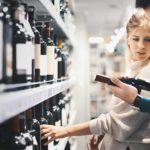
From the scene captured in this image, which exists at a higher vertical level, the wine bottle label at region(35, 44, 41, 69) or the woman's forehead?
the woman's forehead

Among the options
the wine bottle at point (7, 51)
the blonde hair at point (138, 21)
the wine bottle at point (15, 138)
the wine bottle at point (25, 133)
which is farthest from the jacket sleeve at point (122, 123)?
the wine bottle at point (7, 51)

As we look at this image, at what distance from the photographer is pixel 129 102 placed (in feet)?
5.67

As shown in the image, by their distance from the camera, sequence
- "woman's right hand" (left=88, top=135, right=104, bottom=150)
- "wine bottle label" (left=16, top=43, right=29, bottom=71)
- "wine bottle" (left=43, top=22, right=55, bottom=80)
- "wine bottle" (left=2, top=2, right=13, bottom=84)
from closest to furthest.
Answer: "wine bottle" (left=2, top=2, right=13, bottom=84) → "wine bottle label" (left=16, top=43, right=29, bottom=71) → "wine bottle" (left=43, top=22, right=55, bottom=80) → "woman's right hand" (left=88, top=135, right=104, bottom=150)

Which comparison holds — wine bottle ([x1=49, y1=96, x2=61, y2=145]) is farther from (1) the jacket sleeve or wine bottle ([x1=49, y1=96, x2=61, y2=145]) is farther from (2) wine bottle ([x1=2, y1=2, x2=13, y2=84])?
(2) wine bottle ([x1=2, y1=2, x2=13, y2=84])

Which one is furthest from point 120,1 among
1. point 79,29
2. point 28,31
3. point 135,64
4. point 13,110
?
point 13,110

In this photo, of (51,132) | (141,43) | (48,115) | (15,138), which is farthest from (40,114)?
(141,43)

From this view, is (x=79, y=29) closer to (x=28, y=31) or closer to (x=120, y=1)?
(x=120, y=1)

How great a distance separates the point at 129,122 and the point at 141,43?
0.49 metres

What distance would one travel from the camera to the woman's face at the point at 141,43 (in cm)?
201

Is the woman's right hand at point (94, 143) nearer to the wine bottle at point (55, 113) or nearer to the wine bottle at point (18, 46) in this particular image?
the wine bottle at point (55, 113)

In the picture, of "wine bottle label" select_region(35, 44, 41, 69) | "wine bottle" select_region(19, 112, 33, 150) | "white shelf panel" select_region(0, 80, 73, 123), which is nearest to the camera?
"white shelf panel" select_region(0, 80, 73, 123)

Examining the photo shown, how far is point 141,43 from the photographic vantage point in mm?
2018

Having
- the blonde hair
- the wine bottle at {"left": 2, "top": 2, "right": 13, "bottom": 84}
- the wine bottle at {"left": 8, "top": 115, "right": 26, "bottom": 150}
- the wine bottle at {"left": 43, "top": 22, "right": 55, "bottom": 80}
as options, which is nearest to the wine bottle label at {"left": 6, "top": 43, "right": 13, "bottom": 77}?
the wine bottle at {"left": 2, "top": 2, "right": 13, "bottom": 84}

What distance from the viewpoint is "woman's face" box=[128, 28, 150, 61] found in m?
2.01
